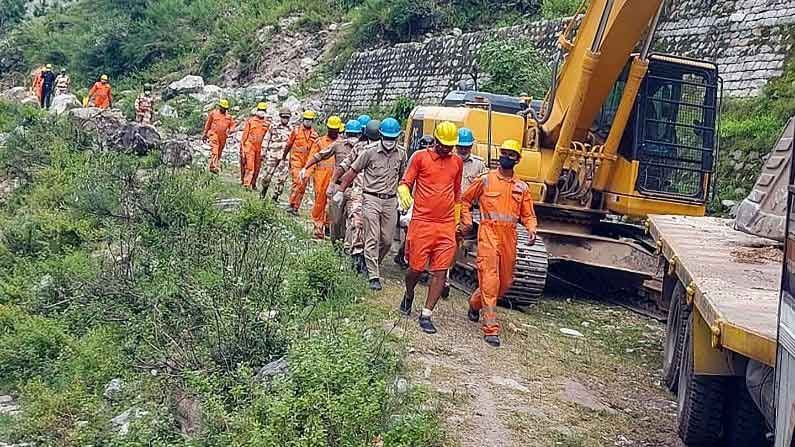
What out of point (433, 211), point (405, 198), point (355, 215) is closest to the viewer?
point (405, 198)

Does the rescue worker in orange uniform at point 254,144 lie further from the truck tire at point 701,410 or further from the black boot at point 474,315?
the truck tire at point 701,410

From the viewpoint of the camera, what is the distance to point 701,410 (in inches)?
224

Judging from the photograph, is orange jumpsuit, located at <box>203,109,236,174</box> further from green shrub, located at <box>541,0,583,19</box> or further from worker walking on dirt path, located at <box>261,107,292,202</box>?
green shrub, located at <box>541,0,583,19</box>

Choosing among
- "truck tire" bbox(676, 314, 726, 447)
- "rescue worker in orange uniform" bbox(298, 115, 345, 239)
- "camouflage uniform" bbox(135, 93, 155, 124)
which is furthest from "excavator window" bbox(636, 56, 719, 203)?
"camouflage uniform" bbox(135, 93, 155, 124)

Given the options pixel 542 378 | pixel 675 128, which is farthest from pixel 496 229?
pixel 675 128

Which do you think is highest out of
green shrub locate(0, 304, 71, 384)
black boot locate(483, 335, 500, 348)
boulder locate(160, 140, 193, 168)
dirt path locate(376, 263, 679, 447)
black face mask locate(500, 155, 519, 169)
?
black face mask locate(500, 155, 519, 169)

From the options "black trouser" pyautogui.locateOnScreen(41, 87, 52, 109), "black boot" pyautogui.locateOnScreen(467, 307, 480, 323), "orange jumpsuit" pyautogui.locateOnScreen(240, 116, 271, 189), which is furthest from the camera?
"black trouser" pyautogui.locateOnScreen(41, 87, 52, 109)

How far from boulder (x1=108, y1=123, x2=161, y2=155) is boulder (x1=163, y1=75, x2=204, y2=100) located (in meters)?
13.7

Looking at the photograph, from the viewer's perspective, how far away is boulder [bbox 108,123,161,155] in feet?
57.7

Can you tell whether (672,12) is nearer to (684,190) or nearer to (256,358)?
(684,190)

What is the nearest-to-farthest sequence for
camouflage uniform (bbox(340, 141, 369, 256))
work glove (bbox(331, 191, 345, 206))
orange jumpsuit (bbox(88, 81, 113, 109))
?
1. camouflage uniform (bbox(340, 141, 369, 256))
2. work glove (bbox(331, 191, 345, 206))
3. orange jumpsuit (bbox(88, 81, 113, 109))

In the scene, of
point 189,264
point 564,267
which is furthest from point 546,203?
point 189,264

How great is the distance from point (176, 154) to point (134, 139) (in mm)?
1015

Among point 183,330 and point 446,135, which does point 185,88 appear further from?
point 446,135
